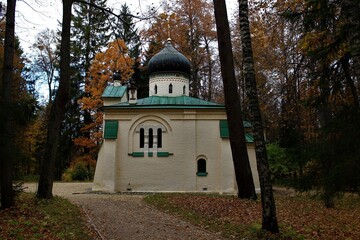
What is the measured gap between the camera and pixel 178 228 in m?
8.94

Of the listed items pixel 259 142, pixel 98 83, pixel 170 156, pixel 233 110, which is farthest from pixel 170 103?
pixel 259 142

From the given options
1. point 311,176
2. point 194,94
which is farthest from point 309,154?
point 194,94

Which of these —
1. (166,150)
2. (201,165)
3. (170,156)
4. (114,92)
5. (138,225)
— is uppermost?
(114,92)

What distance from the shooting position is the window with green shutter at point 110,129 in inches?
832

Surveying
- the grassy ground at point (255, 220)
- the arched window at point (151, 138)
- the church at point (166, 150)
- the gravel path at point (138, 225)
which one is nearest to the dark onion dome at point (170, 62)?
the church at point (166, 150)

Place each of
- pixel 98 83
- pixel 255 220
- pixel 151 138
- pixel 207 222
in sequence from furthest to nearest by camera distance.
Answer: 1. pixel 98 83
2. pixel 151 138
3. pixel 207 222
4. pixel 255 220

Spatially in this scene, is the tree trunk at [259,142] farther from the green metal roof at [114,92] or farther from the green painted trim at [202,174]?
the green metal roof at [114,92]

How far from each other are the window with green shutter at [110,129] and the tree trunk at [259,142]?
563 inches

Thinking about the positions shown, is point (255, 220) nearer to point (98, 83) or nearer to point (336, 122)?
point (336, 122)

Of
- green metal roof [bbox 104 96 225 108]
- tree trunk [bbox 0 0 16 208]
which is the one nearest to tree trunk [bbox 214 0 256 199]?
tree trunk [bbox 0 0 16 208]

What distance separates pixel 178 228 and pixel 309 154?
15.5ft

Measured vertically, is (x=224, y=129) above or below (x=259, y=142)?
above

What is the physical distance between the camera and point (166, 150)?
21609 millimetres

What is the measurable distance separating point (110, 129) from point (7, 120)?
38.0 ft
